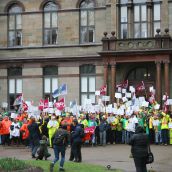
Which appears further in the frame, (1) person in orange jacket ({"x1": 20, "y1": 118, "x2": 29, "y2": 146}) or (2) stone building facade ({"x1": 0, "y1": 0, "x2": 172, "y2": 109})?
(2) stone building facade ({"x1": 0, "y1": 0, "x2": 172, "y2": 109})

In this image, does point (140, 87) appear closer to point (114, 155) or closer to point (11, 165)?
point (114, 155)

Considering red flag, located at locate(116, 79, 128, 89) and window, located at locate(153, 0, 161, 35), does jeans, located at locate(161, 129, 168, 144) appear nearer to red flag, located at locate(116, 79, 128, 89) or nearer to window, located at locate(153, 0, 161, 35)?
red flag, located at locate(116, 79, 128, 89)

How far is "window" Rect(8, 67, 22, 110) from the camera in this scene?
41.5 meters

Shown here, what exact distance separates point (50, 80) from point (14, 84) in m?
2.84

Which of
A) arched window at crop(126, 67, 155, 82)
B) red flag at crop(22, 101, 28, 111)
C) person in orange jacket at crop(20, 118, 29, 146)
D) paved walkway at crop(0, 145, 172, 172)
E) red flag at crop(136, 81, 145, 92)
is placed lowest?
paved walkway at crop(0, 145, 172, 172)

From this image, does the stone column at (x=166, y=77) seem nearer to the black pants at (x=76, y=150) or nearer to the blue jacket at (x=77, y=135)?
the blue jacket at (x=77, y=135)

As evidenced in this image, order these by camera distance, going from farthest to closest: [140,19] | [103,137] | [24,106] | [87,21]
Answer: [87,21] < [140,19] < [24,106] < [103,137]

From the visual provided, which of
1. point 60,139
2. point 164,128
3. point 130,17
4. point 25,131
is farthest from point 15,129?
point 130,17

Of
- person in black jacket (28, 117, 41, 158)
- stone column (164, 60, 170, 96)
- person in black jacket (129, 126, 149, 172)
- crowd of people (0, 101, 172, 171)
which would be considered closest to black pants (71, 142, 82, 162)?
person in black jacket (28, 117, 41, 158)

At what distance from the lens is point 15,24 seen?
138ft

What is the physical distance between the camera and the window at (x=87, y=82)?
39.7m

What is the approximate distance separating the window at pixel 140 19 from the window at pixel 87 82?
13.6 ft

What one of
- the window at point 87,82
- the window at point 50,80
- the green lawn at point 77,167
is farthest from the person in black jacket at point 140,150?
the window at point 50,80

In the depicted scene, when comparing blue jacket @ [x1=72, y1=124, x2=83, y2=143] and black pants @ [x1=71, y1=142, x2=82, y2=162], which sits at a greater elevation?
blue jacket @ [x1=72, y1=124, x2=83, y2=143]
